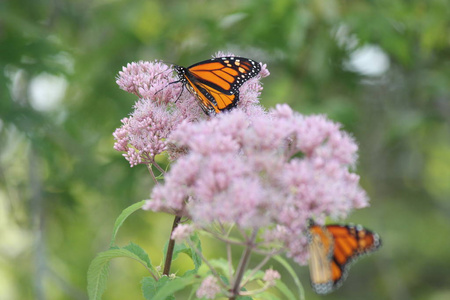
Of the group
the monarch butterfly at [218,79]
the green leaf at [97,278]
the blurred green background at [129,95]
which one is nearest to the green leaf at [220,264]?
the green leaf at [97,278]

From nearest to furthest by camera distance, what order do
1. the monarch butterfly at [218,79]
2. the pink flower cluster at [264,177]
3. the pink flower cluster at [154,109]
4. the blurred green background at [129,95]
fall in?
the pink flower cluster at [264,177] → the pink flower cluster at [154,109] → the monarch butterfly at [218,79] → the blurred green background at [129,95]

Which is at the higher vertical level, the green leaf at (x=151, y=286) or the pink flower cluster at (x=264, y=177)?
the pink flower cluster at (x=264, y=177)

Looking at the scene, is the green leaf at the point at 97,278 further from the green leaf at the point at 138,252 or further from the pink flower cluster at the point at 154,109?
the pink flower cluster at the point at 154,109

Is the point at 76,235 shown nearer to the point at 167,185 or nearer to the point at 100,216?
the point at 100,216

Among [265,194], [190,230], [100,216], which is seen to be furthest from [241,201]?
[100,216]

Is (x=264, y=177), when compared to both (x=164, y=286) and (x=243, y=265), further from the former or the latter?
(x=164, y=286)

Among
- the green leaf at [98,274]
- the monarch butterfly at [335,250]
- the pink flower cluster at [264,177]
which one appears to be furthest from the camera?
the green leaf at [98,274]

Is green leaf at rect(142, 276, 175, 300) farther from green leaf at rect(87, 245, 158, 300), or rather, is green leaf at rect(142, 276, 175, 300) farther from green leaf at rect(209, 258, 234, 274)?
green leaf at rect(209, 258, 234, 274)

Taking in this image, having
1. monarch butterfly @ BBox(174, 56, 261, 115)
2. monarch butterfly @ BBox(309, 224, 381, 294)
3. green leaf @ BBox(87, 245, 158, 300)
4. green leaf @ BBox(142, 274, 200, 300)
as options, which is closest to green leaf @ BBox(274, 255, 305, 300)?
monarch butterfly @ BBox(309, 224, 381, 294)
